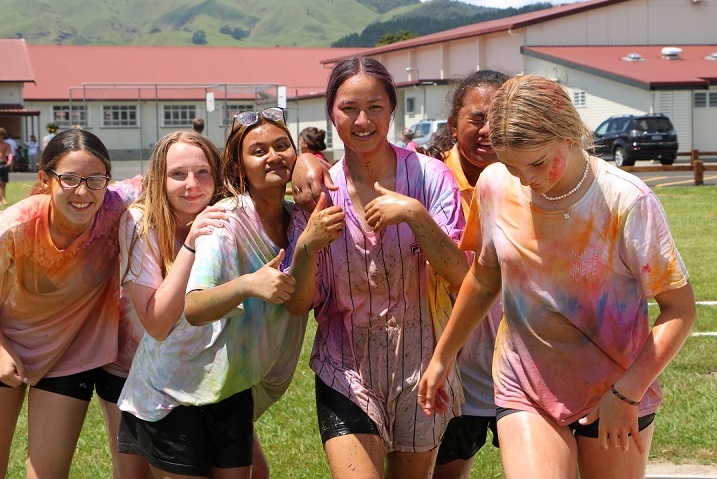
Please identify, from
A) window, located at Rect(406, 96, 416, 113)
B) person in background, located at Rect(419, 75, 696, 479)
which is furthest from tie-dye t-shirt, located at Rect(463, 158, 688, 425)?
window, located at Rect(406, 96, 416, 113)

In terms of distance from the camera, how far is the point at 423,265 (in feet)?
13.6

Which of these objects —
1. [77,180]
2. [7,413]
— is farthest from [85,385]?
[77,180]

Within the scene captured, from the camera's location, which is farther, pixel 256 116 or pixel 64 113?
pixel 64 113

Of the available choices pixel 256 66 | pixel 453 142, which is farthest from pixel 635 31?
pixel 453 142

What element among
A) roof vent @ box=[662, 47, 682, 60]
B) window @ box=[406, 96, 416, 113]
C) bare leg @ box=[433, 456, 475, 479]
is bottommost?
bare leg @ box=[433, 456, 475, 479]

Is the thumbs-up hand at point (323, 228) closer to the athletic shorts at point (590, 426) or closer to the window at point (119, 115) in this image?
the athletic shorts at point (590, 426)

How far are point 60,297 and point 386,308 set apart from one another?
1.64 metres

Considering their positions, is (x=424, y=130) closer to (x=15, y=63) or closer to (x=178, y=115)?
(x=178, y=115)

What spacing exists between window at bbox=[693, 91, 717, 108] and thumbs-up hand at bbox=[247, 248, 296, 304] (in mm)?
44119

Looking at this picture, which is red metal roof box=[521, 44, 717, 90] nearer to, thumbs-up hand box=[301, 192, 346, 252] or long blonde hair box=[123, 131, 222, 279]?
long blonde hair box=[123, 131, 222, 279]

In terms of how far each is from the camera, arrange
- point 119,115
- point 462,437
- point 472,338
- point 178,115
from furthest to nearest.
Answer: point 178,115
point 119,115
point 462,437
point 472,338

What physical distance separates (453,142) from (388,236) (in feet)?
3.54

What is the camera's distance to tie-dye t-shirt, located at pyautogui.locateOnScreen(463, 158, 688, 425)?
11.5 ft

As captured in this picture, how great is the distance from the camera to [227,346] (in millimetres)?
4230
